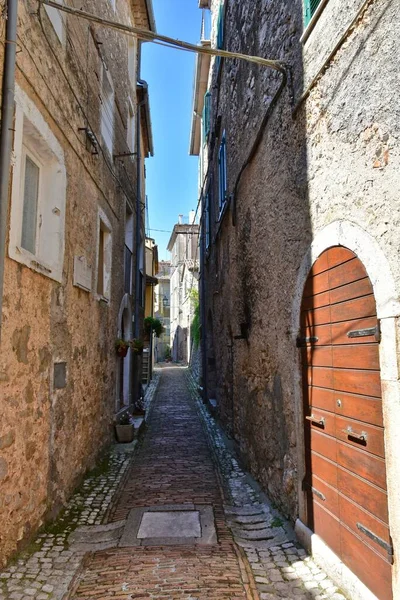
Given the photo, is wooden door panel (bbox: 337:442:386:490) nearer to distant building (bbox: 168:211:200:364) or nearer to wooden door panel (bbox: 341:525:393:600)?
wooden door panel (bbox: 341:525:393:600)

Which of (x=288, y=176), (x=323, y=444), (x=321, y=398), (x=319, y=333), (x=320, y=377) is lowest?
(x=323, y=444)

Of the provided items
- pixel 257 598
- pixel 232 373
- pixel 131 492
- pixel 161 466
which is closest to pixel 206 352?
pixel 232 373

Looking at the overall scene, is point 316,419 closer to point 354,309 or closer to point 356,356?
point 356,356

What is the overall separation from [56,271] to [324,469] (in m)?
3.04

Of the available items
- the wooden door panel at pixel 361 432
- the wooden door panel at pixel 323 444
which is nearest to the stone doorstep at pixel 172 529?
the wooden door panel at pixel 323 444

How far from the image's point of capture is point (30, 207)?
396cm

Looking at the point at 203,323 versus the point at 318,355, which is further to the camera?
the point at 203,323

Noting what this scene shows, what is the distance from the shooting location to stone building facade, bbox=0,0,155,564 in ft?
10.7

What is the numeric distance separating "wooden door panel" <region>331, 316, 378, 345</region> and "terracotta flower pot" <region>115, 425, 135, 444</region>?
5.14 metres

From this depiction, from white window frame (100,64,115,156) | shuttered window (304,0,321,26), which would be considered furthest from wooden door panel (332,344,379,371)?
white window frame (100,64,115,156)

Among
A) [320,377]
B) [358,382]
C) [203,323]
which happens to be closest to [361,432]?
[358,382]

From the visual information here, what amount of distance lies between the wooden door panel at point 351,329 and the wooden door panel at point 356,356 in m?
0.04

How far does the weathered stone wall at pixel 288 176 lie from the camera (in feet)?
8.20

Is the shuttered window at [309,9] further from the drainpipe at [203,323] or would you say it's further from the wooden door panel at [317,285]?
the drainpipe at [203,323]
